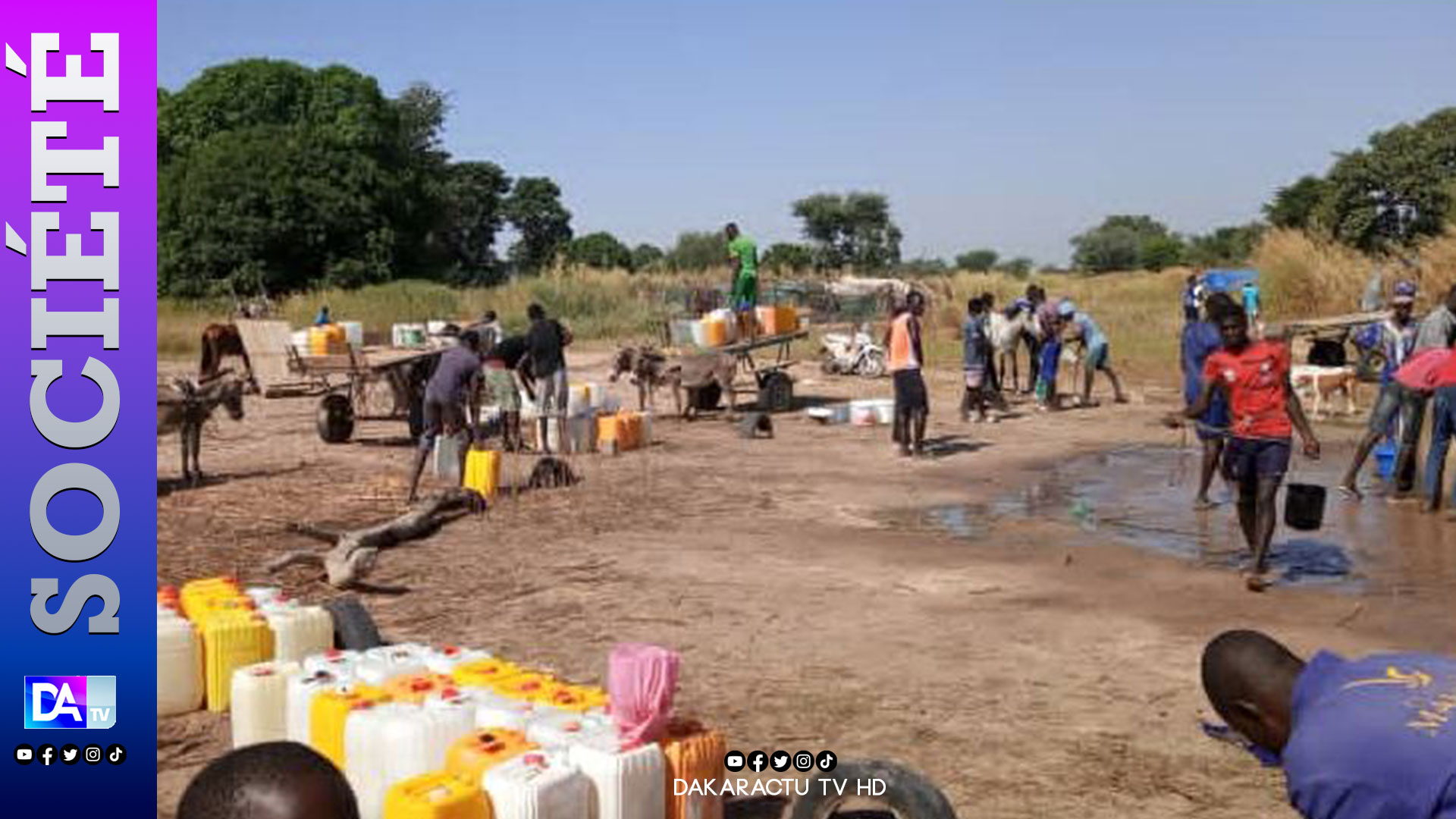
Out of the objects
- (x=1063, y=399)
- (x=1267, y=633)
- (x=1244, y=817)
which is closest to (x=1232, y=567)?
(x=1267, y=633)

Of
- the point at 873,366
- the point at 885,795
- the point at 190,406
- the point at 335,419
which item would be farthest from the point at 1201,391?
the point at 873,366

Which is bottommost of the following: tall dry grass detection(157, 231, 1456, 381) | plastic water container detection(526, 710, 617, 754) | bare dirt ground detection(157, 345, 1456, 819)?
bare dirt ground detection(157, 345, 1456, 819)

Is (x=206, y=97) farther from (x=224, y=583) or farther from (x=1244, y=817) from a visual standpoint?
(x=1244, y=817)

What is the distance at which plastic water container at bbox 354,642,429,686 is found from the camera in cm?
541

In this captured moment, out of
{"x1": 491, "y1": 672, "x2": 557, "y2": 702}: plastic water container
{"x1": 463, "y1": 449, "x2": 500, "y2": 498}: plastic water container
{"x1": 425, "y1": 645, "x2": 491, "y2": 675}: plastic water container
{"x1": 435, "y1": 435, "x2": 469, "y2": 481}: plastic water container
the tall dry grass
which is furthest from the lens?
the tall dry grass

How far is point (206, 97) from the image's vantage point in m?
53.0

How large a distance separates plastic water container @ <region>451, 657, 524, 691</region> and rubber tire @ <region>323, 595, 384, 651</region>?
1.35 meters

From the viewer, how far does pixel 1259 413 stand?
8.60 metres

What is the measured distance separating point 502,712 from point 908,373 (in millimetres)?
10492

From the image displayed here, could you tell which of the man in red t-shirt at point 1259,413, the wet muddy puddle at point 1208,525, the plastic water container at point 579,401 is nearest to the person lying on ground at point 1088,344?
the wet muddy puddle at point 1208,525

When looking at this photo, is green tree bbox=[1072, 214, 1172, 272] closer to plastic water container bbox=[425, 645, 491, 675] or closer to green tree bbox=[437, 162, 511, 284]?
green tree bbox=[437, 162, 511, 284]

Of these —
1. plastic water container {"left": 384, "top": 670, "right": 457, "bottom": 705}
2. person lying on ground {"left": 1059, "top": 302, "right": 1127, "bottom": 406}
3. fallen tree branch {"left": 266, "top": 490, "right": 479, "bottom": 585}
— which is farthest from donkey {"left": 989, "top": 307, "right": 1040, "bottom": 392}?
plastic water container {"left": 384, "top": 670, "right": 457, "bottom": 705}

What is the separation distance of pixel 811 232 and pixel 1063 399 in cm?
5769

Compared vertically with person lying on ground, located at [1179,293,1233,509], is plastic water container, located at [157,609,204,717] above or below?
below
